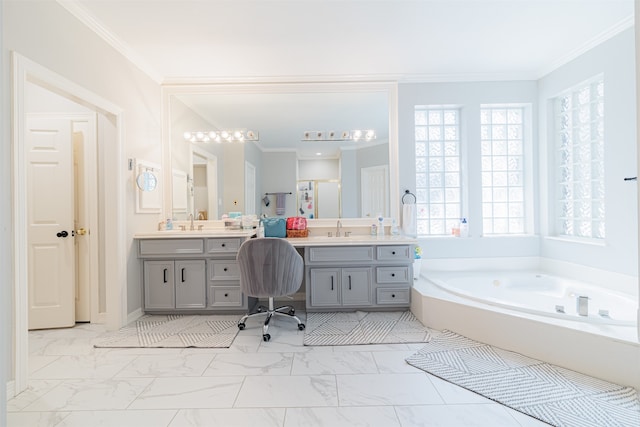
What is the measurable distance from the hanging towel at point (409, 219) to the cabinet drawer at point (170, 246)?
2.17 meters

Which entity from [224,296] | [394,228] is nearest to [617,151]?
[394,228]

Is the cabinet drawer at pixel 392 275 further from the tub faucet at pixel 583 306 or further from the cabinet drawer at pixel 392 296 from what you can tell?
the tub faucet at pixel 583 306

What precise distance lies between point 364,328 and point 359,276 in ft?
1.71

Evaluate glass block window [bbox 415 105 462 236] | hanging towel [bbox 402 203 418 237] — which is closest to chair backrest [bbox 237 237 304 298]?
hanging towel [bbox 402 203 418 237]

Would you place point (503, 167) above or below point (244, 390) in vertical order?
above

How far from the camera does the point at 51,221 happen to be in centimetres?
287

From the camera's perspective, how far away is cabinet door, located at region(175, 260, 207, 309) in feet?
10.0

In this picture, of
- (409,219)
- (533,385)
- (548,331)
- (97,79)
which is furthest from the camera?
(409,219)

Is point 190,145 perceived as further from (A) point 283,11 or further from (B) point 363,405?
(B) point 363,405

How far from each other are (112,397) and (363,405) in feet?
4.76

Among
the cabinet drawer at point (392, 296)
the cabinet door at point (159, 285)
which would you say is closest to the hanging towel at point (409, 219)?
the cabinet drawer at point (392, 296)

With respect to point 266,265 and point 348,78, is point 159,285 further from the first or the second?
point 348,78

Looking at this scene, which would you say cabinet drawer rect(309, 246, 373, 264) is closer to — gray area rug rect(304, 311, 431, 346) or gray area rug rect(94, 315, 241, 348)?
gray area rug rect(304, 311, 431, 346)

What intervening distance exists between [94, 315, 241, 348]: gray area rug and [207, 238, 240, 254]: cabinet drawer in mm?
656
